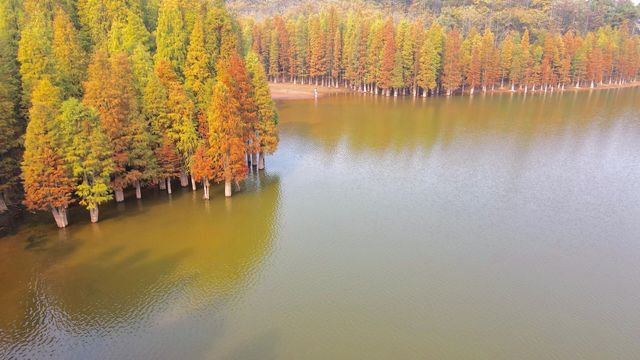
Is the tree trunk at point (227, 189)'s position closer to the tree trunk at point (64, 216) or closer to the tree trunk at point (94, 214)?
the tree trunk at point (94, 214)

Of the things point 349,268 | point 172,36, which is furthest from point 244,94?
point 349,268

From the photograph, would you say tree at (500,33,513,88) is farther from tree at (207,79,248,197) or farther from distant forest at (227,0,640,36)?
tree at (207,79,248,197)

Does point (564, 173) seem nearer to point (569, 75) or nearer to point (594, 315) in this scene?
point (594, 315)

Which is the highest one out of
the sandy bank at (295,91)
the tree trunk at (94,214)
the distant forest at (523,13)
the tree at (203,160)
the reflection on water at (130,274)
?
the distant forest at (523,13)

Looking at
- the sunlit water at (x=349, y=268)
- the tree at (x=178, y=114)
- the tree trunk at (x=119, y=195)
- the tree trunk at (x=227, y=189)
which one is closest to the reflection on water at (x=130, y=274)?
the sunlit water at (x=349, y=268)

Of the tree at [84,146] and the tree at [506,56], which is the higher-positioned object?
the tree at [506,56]

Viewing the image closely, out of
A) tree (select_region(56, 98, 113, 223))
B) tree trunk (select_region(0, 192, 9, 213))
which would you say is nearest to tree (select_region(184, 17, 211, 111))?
tree (select_region(56, 98, 113, 223))

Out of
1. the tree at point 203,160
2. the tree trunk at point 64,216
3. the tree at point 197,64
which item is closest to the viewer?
the tree trunk at point 64,216
